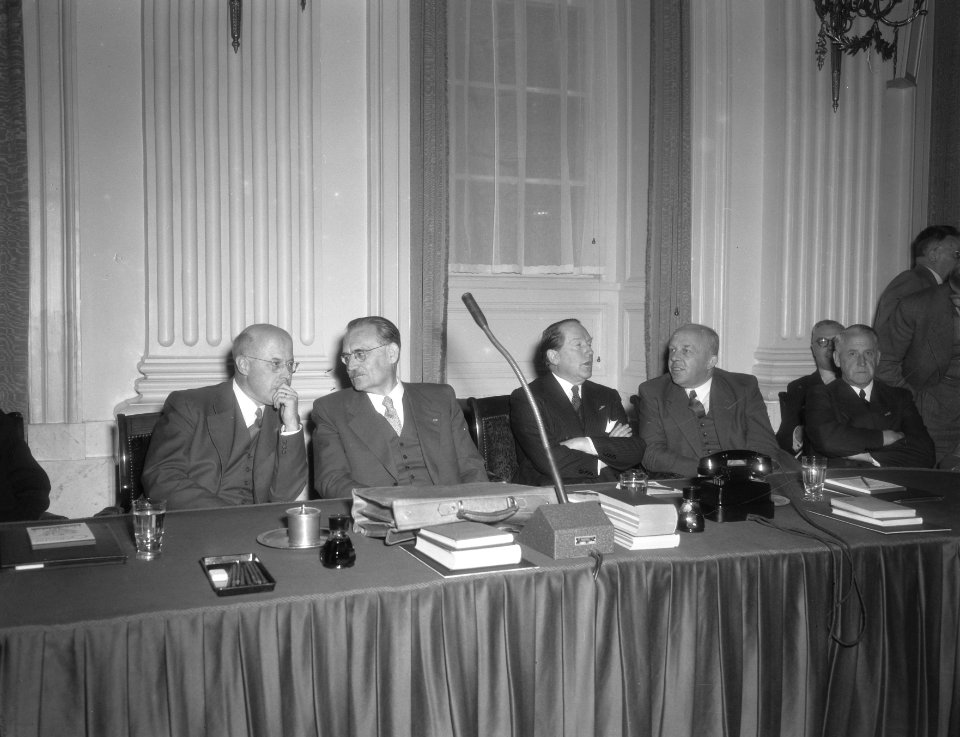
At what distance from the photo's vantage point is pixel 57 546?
2.08 m

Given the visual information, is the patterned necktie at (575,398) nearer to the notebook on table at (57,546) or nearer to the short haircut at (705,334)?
the short haircut at (705,334)

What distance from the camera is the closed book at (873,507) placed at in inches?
94.8

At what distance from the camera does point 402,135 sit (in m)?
4.59

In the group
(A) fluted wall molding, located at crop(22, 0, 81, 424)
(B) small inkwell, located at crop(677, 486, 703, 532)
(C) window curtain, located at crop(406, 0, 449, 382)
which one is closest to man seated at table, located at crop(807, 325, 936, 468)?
(B) small inkwell, located at crop(677, 486, 703, 532)

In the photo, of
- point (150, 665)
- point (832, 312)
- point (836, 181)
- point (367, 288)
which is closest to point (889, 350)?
point (832, 312)

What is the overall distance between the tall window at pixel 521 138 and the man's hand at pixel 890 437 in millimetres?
2218

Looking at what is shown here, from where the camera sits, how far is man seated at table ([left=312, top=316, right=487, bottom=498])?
3.14m

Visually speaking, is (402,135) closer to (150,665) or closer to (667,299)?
(667,299)

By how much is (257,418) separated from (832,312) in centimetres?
369

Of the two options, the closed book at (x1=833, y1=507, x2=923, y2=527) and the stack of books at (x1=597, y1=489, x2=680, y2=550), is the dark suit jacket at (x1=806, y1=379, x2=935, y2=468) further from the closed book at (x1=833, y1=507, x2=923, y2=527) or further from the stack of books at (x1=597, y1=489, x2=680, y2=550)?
the stack of books at (x1=597, y1=489, x2=680, y2=550)

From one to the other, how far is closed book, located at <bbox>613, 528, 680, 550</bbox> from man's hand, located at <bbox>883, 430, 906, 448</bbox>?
203cm

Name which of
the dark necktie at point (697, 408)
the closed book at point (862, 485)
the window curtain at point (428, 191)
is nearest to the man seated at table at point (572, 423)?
the dark necktie at point (697, 408)

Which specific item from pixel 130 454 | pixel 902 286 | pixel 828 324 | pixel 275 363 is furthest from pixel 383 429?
pixel 902 286

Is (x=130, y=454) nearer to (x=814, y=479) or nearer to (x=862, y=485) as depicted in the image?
(x=814, y=479)
